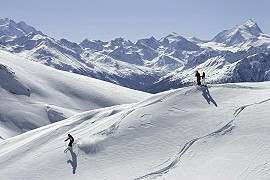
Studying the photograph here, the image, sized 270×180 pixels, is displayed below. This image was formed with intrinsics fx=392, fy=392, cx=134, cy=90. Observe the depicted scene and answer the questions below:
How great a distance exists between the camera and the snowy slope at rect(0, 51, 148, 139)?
4176 inches

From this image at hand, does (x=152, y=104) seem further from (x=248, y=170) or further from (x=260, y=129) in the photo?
(x=248, y=170)

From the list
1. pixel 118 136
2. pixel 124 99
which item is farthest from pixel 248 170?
pixel 124 99

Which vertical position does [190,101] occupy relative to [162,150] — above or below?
above

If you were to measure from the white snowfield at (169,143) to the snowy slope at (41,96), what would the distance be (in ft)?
209

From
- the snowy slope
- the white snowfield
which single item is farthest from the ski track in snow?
the snowy slope

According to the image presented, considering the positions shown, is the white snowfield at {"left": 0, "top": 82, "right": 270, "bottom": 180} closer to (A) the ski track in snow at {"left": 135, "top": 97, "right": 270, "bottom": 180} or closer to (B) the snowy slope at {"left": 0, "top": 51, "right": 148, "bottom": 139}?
(A) the ski track in snow at {"left": 135, "top": 97, "right": 270, "bottom": 180}

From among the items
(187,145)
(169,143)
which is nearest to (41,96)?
(169,143)

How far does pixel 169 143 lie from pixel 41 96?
10421 centimetres

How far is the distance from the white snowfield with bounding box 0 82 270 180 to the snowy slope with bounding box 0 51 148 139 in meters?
63.7

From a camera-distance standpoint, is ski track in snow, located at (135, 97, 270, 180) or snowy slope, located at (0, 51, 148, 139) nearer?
ski track in snow, located at (135, 97, 270, 180)

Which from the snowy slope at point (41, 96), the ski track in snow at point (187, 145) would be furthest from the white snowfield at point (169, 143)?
the snowy slope at point (41, 96)

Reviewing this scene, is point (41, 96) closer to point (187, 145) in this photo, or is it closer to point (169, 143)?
point (169, 143)

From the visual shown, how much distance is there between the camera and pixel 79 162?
96.5 ft

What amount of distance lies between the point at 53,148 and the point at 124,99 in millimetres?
109370
